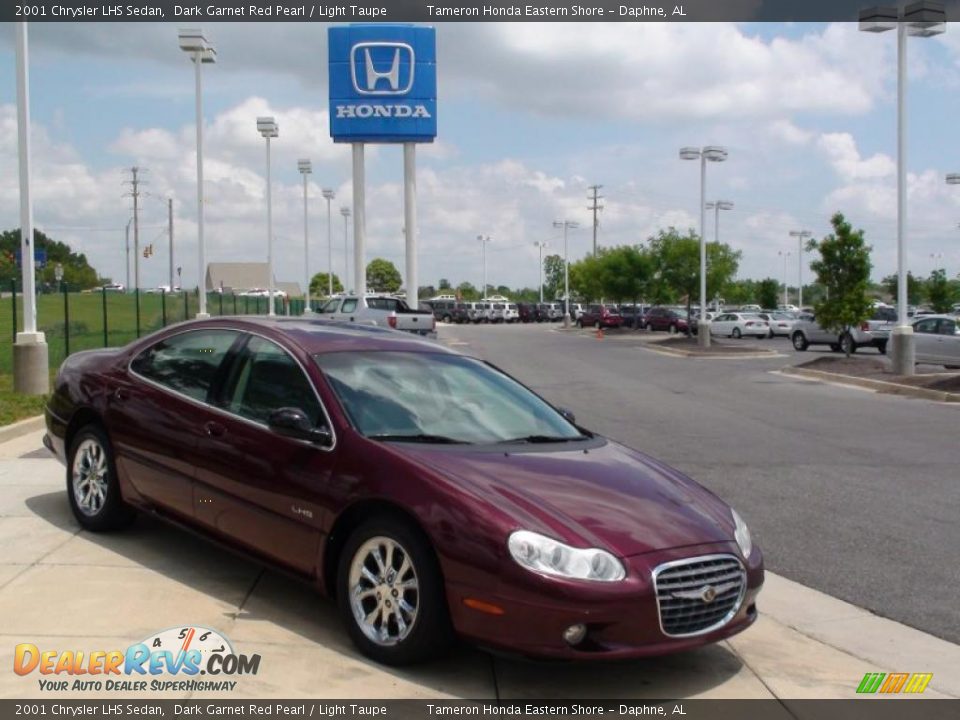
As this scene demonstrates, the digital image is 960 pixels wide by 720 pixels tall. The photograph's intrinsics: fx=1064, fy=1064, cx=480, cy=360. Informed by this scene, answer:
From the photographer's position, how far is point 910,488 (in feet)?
34.1

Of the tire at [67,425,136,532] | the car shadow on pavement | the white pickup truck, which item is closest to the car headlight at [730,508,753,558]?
the car shadow on pavement

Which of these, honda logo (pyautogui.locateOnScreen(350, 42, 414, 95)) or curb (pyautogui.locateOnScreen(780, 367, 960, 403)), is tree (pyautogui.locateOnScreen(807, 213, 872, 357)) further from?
honda logo (pyautogui.locateOnScreen(350, 42, 414, 95))

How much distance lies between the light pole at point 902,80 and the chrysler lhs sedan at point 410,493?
19.2 m

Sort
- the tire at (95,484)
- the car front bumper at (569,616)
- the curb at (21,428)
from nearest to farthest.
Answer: the car front bumper at (569,616) → the tire at (95,484) → the curb at (21,428)

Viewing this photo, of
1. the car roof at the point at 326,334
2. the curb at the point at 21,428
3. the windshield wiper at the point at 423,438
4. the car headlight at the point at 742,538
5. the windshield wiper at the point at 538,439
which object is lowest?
the curb at the point at 21,428

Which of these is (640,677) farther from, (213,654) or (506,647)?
(213,654)

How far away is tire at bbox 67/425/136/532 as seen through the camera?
6934 mm

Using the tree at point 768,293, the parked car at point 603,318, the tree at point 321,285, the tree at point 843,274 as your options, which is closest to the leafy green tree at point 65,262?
the tree at point 321,285

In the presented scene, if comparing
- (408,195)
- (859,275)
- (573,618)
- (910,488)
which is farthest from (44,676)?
(408,195)

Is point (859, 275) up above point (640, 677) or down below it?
above

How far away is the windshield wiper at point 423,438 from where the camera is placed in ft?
17.8

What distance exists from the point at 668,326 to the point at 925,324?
33404mm

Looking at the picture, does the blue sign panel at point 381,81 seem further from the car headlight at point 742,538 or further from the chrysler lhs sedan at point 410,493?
the car headlight at point 742,538

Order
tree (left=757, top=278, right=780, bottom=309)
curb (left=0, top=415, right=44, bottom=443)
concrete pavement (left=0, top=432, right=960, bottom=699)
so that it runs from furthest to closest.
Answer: tree (left=757, top=278, right=780, bottom=309) → curb (left=0, top=415, right=44, bottom=443) → concrete pavement (left=0, top=432, right=960, bottom=699)
